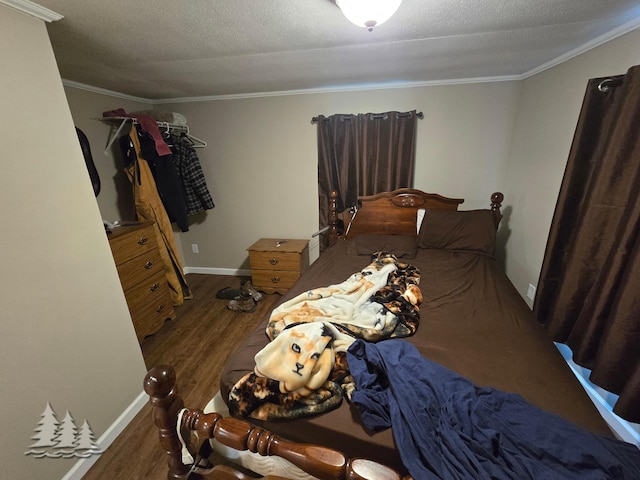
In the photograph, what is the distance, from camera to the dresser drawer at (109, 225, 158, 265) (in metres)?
1.88

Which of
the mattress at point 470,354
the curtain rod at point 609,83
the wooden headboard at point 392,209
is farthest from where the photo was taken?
the wooden headboard at point 392,209

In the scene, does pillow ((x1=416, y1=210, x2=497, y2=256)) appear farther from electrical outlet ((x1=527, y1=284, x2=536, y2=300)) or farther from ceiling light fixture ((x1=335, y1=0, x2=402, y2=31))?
ceiling light fixture ((x1=335, y1=0, x2=402, y2=31))

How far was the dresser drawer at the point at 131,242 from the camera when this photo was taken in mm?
1884

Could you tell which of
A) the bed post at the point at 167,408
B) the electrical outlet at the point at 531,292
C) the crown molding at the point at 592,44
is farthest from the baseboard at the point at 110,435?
→ the crown molding at the point at 592,44

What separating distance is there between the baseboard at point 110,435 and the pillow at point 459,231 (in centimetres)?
235

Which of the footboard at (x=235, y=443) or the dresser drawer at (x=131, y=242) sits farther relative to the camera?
the dresser drawer at (x=131, y=242)

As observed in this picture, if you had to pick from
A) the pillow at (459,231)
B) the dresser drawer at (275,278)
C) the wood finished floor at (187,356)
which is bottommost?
the wood finished floor at (187,356)

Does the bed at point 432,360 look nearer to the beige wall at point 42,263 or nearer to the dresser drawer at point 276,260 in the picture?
the dresser drawer at point 276,260

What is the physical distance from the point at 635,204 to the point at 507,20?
1.02 m

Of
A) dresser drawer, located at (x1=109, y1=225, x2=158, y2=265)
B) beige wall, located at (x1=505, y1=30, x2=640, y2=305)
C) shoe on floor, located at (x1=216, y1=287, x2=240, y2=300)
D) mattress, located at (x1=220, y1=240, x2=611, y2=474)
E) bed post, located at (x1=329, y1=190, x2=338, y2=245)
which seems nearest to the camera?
mattress, located at (x1=220, y1=240, x2=611, y2=474)

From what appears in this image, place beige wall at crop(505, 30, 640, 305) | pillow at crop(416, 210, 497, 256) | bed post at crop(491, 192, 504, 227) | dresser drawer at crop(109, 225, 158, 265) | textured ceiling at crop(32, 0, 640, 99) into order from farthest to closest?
bed post at crop(491, 192, 504, 227), pillow at crop(416, 210, 497, 256), dresser drawer at crop(109, 225, 158, 265), beige wall at crop(505, 30, 640, 305), textured ceiling at crop(32, 0, 640, 99)

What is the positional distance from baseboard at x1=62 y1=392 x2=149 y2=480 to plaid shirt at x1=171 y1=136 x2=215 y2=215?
6.10ft

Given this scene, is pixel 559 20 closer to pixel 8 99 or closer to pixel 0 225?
pixel 8 99

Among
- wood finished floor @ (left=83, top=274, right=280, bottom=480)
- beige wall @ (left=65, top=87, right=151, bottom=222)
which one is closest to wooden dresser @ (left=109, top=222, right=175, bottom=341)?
wood finished floor @ (left=83, top=274, right=280, bottom=480)
